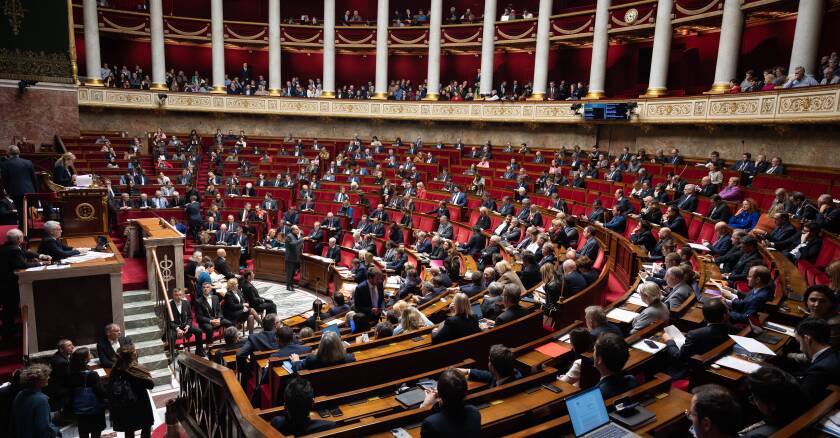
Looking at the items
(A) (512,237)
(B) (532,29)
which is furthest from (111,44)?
(A) (512,237)

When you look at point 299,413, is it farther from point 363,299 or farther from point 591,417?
point 363,299

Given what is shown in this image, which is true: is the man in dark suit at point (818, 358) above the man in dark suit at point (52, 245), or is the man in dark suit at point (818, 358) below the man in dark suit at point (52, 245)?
above

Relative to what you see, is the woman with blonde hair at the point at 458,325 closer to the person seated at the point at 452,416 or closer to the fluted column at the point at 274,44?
the person seated at the point at 452,416

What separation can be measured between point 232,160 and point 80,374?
605 inches

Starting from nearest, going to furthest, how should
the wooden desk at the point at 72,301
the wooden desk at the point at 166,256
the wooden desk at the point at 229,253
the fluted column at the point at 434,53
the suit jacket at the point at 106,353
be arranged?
the suit jacket at the point at 106,353 < the wooden desk at the point at 72,301 < the wooden desk at the point at 166,256 < the wooden desk at the point at 229,253 < the fluted column at the point at 434,53

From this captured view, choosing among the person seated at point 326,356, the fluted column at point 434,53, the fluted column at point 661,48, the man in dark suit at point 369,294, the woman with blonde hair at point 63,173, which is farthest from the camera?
the fluted column at point 434,53

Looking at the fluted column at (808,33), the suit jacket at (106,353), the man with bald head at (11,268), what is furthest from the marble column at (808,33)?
the man with bald head at (11,268)

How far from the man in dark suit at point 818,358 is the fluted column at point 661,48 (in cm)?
1504

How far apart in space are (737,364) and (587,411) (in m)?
1.59

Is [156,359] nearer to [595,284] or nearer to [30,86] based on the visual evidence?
[595,284]

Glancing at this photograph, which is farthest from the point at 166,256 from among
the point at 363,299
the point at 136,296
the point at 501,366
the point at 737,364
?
the point at 737,364

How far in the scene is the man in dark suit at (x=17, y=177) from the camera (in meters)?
9.39

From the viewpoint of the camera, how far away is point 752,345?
4.19 meters

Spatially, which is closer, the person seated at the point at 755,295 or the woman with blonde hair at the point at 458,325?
the person seated at the point at 755,295
